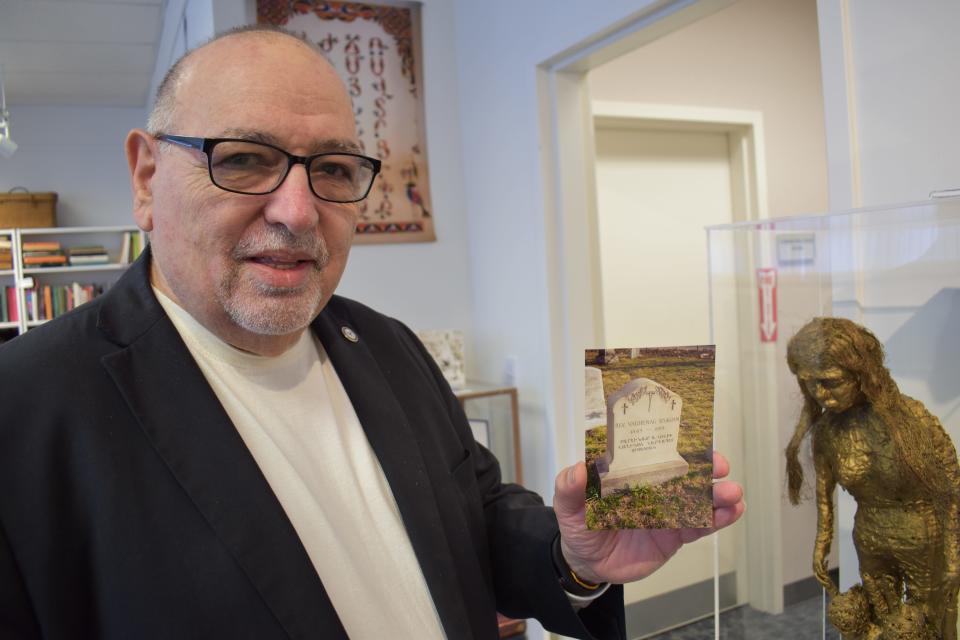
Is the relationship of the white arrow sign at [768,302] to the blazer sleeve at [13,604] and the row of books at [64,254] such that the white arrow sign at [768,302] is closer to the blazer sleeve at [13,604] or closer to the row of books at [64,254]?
the blazer sleeve at [13,604]

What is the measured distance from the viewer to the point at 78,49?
15.2 feet

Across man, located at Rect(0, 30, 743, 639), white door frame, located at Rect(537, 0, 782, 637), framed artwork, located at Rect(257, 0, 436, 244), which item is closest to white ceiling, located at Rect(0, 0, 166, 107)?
framed artwork, located at Rect(257, 0, 436, 244)

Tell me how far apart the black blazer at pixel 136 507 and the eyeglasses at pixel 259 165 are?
0.20m

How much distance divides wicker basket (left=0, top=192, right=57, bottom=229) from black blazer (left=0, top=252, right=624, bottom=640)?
5.84m

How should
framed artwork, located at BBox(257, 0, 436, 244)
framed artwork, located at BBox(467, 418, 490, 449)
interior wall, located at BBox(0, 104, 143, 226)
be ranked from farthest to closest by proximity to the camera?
interior wall, located at BBox(0, 104, 143, 226), framed artwork, located at BBox(257, 0, 436, 244), framed artwork, located at BBox(467, 418, 490, 449)

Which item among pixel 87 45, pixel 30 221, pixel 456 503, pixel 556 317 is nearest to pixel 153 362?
pixel 456 503

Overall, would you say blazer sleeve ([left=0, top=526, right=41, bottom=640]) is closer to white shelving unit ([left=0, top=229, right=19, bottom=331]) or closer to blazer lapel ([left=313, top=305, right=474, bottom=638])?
blazer lapel ([left=313, top=305, right=474, bottom=638])

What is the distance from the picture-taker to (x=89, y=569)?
0.83 metres

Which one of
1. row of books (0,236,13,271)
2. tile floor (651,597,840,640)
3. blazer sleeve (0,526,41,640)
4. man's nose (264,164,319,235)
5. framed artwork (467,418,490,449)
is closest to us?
blazer sleeve (0,526,41,640)

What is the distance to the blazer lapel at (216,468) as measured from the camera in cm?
87

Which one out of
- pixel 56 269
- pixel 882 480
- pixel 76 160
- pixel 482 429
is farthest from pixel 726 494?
pixel 76 160

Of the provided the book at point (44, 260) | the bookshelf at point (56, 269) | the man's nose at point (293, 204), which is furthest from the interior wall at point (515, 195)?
the book at point (44, 260)

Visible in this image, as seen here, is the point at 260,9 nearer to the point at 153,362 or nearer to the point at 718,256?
the point at 718,256

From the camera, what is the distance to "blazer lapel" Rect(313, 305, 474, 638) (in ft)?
3.52
